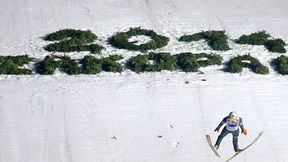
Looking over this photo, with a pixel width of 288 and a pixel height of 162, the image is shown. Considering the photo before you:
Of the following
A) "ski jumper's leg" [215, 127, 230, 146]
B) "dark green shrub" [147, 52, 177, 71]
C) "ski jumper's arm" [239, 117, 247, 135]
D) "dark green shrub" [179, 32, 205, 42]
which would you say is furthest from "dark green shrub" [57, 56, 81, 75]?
"ski jumper's arm" [239, 117, 247, 135]

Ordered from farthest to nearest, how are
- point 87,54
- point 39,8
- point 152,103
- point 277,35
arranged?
point 39,8 < point 277,35 < point 87,54 < point 152,103

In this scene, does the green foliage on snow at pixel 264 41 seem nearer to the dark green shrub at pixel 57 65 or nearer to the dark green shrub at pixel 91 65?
the dark green shrub at pixel 91 65

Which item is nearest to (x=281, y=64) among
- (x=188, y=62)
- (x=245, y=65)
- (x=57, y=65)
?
(x=245, y=65)

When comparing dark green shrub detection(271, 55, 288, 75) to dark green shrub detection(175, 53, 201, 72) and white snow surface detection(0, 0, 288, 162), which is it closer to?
white snow surface detection(0, 0, 288, 162)

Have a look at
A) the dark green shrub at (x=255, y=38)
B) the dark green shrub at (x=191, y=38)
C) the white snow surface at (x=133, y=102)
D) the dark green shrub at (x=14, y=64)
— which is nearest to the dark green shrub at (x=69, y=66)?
the white snow surface at (x=133, y=102)

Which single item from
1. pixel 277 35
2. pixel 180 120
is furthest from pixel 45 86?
pixel 277 35

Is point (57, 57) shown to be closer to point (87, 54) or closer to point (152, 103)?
point (87, 54)
